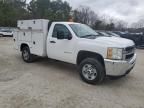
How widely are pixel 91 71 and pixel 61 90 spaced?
1186 mm

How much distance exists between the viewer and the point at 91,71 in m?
5.72

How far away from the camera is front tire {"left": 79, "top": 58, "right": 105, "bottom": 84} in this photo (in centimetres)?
549

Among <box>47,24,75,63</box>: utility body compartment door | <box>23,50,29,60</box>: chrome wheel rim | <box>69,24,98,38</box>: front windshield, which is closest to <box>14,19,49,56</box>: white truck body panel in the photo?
<box>47,24,75,63</box>: utility body compartment door

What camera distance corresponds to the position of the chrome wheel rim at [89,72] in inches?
222

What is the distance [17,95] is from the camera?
4.70 metres

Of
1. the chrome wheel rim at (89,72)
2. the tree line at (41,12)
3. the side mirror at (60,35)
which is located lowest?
the chrome wheel rim at (89,72)

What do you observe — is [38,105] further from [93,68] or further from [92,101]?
[93,68]

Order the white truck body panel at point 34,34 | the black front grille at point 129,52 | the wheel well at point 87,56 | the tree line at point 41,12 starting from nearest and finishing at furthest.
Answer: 1. the black front grille at point 129,52
2. the wheel well at point 87,56
3. the white truck body panel at point 34,34
4. the tree line at point 41,12

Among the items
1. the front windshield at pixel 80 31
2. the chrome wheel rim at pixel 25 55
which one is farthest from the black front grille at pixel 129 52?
the chrome wheel rim at pixel 25 55

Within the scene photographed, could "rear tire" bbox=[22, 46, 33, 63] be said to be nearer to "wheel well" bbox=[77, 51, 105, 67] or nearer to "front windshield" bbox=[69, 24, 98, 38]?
"front windshield" bbox=[69, 24, 98, 38]

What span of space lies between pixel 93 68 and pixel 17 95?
7.78 ft

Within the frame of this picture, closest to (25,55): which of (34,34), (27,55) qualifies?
(27,55)

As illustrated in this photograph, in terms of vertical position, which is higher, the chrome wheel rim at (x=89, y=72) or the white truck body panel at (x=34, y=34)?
the white truck body panel at (x=34, y=34)

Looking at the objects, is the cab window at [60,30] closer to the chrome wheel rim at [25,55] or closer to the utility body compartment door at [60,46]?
the utility body compartment door at [60,46]
